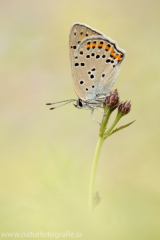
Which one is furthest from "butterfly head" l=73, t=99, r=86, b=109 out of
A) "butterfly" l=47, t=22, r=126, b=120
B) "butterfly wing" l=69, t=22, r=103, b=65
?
"butterfly wing" l=69, t=22, r=103, b=65

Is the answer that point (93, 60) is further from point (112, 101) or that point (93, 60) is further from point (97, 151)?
point (97, 151)

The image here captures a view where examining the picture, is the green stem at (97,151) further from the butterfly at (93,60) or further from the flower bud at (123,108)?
the butterfly at (93,60)

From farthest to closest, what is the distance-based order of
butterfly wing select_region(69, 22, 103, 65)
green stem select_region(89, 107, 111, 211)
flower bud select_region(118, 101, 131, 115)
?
butterfly wing select_region(69, 22, 103, 65), flower bud select_region(118, 101, 131, 115), green stem select_region(89, 107, 111, 211)

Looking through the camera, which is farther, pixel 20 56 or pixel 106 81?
pixel 20 56

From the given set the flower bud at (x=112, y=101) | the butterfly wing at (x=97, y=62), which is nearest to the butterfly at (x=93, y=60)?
the butterfly wing at (x=97, y=62)

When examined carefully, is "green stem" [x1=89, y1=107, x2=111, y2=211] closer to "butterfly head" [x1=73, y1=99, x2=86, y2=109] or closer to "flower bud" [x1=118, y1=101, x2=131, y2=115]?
"flower bud" [x1=118, y1=101, x2=131, y2=115]

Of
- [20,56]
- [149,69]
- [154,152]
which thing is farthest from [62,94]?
[154,152]

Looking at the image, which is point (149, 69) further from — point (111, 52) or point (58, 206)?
point (58, 206)
